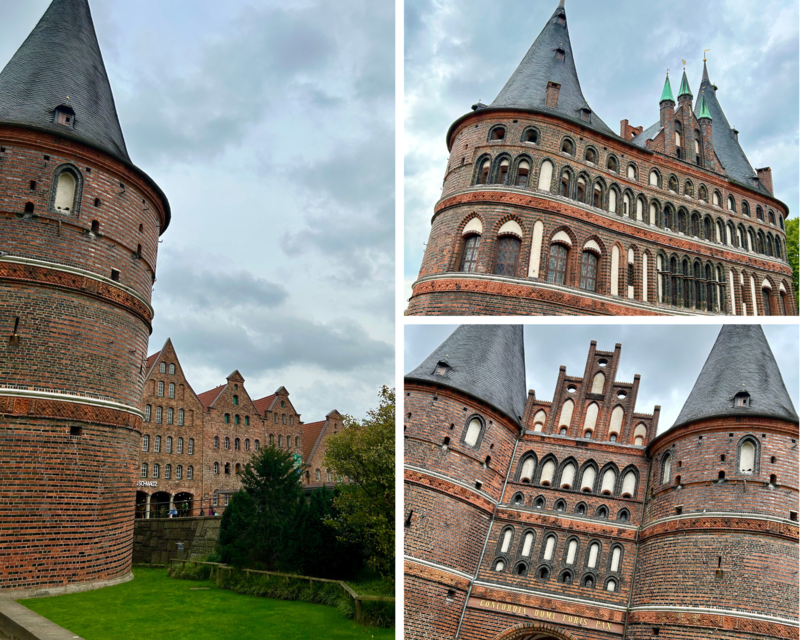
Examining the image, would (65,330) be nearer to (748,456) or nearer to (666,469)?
(666,469)

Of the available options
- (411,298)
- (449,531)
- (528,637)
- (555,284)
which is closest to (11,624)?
(449,531)

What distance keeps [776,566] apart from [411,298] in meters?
10.5

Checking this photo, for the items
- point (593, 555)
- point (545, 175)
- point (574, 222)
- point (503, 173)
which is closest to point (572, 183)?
point (545, 175)

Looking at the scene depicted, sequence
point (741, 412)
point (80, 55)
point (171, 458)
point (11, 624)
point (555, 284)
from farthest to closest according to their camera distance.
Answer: point (171, 458), point (80, 55), point (555, 284), point (741, 412), point (11, 624)

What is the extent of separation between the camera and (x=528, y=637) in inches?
645

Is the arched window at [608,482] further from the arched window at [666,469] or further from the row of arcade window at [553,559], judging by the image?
the arched window at [666,469]

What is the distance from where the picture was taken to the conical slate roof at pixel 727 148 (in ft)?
73.4

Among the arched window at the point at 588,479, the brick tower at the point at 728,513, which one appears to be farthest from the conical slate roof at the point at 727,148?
the arched window at the point at 588,479

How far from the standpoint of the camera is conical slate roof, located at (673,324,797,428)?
14.9 meters

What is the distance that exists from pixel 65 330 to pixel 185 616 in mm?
7378

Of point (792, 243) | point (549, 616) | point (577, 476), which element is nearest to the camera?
point (549, 616)

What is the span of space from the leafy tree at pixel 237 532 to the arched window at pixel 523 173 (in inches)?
513

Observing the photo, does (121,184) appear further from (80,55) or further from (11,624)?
(11,624)

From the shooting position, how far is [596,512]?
17469 millimetres
